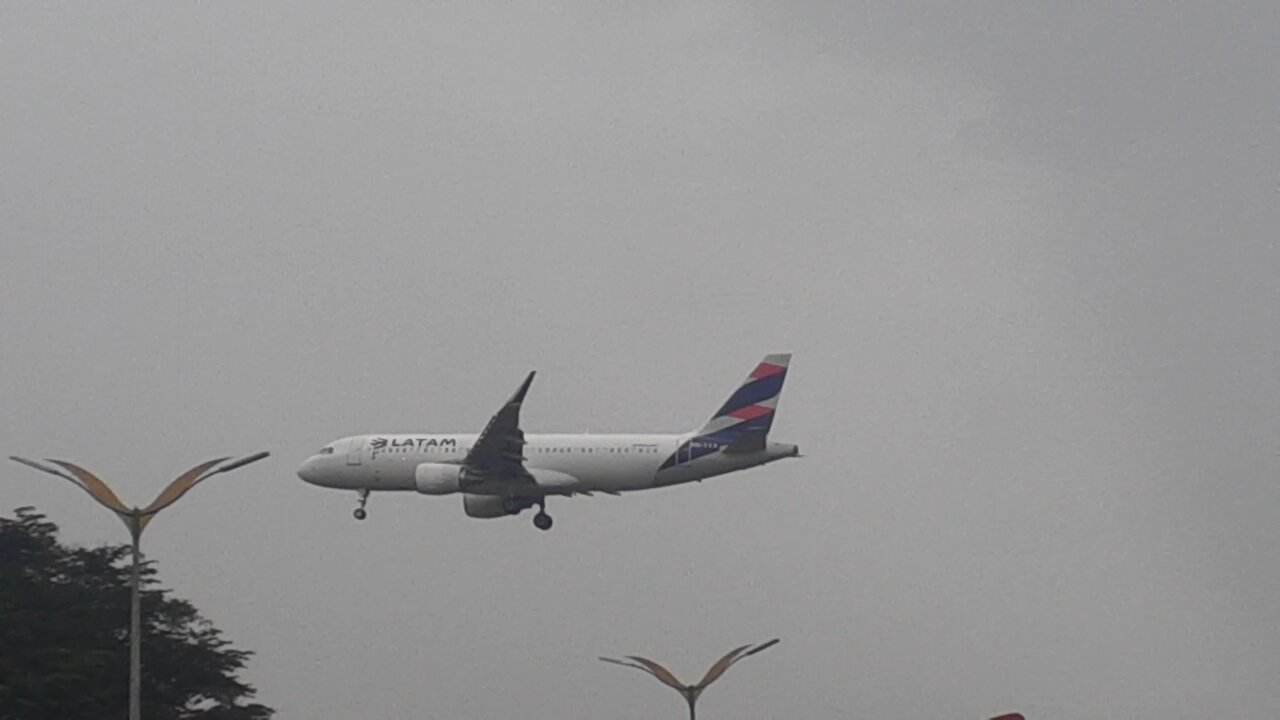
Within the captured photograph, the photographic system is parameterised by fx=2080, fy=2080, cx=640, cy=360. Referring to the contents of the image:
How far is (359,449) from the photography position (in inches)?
3374

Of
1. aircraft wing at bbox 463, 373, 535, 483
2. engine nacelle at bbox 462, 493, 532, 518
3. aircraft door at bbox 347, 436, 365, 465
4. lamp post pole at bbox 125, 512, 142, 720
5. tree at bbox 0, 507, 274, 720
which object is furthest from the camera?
aircraft door at bbox 347, 436, 365, 465

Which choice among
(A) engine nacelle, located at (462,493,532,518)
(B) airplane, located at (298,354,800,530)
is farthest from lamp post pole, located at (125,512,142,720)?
(A) engine nacelle, located at (462,493,532,518)

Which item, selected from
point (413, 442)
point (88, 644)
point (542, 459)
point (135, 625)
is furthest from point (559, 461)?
point (135, 625)

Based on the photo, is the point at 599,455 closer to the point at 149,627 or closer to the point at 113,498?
the point at 149,627

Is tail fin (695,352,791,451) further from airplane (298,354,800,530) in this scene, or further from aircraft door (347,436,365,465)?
aircraft door (347,436,365,465)

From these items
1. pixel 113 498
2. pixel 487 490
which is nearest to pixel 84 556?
pixel 487 490

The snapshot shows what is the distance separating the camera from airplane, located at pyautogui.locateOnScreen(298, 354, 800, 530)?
80500 millimetres

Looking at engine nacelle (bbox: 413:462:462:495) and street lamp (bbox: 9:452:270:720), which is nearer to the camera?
street lamp (bbox: 9:452:270:720)

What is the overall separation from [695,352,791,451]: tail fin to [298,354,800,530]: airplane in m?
0.04

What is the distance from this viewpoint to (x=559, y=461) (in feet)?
273

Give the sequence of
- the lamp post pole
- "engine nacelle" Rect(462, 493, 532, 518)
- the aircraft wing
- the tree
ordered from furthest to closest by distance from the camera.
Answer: "engine nacelle" Rect(462, 493, 532, 518), the aircraft wing, the tree, the lamp post pole

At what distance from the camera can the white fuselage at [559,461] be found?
81688mm

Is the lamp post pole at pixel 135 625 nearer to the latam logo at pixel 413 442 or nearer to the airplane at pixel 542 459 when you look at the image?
the airplane at pixel 542 459

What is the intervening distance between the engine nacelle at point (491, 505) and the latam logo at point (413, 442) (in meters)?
2.34
